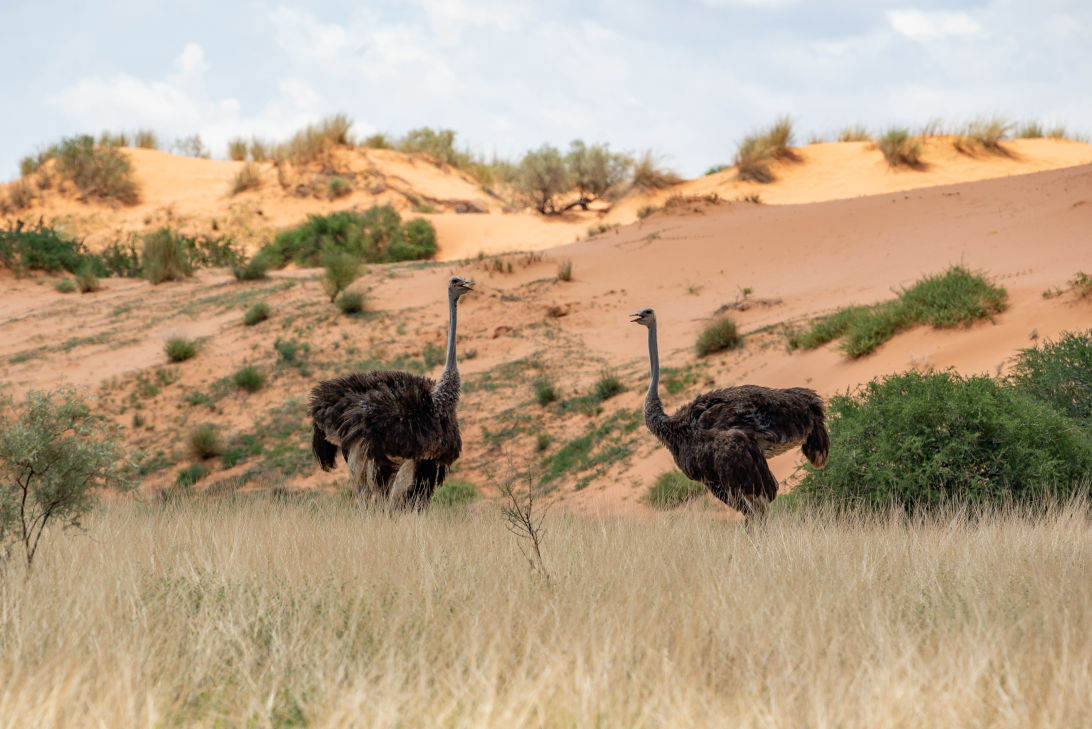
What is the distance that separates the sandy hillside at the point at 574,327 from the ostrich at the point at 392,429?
3.05 m

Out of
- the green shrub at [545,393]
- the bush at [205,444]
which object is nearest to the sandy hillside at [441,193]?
the green shrub at [545,393]

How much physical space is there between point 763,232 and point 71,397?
18.9 meters

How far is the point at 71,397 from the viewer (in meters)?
6.36

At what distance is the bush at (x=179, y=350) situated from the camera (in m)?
18.3

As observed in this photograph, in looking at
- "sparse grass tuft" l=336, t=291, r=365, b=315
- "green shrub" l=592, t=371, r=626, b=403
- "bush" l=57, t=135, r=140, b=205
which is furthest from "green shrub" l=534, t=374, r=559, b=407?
"bush" l=57, t=135, r=140, b=205

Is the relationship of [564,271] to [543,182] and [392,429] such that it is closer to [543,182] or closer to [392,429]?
[392,429]

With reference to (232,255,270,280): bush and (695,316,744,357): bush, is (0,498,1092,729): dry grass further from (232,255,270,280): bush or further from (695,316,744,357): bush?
(232,255,270,280): bush

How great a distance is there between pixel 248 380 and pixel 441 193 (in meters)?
24.8

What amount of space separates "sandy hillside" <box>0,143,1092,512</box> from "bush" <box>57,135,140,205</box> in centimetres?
1396

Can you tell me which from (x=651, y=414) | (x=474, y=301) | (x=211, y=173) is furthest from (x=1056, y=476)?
(x=211, y=173)

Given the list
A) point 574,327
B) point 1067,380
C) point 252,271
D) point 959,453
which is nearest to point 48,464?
point 959,453

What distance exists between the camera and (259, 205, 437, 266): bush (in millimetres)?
30500

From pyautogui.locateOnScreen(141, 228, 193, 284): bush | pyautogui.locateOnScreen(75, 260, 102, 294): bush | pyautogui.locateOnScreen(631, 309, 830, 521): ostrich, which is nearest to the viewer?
pyautogui.locateOnScreen(631, 309, 830, 521): ostrich

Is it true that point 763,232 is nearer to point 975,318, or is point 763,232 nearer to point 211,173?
point 975,318
